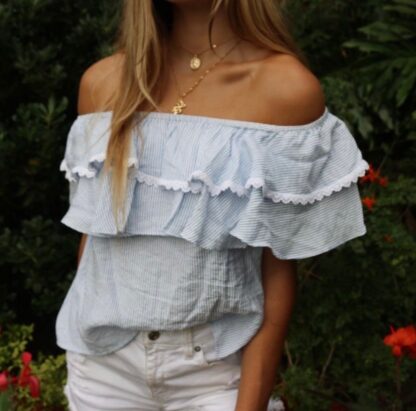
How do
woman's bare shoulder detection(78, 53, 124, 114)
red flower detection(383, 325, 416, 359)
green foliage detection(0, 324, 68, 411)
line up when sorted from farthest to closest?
green foliage detection(0, 324, 68, 411), red flower detection(383, 325, 416, 359), woman's bare shoulder detection(78, 53, 124, 114)

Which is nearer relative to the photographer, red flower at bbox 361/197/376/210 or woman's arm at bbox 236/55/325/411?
woman's arm at bbox 236/55/325/411

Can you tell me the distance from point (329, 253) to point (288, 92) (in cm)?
159

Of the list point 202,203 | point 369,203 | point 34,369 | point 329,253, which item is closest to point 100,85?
point 202,203

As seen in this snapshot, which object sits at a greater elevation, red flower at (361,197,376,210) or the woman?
the woman

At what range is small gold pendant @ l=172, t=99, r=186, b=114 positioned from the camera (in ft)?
6.61

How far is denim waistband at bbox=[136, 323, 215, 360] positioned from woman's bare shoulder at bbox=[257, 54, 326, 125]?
1.58 ft

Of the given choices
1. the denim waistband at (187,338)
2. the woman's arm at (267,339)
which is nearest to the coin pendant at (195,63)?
the woman's arm at (267,339)

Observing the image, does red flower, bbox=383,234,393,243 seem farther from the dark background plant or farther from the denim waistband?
the denim waistband

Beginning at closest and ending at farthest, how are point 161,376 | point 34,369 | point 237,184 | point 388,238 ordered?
point 237,184
point 161,376
point 388,238
point 34,369

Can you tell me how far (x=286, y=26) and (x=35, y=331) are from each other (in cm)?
231

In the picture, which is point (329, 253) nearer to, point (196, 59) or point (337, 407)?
point (337, 407)

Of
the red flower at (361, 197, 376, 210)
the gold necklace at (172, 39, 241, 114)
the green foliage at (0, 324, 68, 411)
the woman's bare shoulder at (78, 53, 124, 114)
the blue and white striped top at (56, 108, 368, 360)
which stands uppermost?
the gold necklace at (172, 39, 241, 114)

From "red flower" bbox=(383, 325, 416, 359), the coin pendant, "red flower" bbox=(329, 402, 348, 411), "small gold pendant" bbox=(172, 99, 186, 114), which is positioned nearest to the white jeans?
"small gold pendant" bbox=(172, 99, 186, 114)

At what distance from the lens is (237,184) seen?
191 cm
